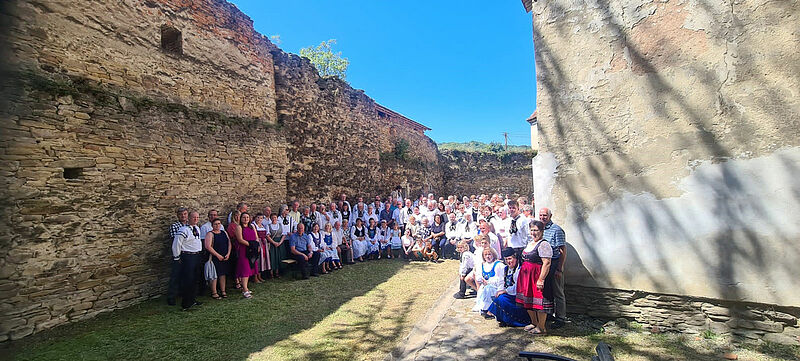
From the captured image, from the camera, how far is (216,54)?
7.95m

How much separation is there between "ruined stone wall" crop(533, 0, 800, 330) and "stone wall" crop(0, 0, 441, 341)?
6548 mm

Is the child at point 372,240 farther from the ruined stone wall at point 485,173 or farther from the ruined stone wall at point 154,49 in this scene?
the ruined stone wall at point 485,173

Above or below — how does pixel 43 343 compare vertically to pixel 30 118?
below

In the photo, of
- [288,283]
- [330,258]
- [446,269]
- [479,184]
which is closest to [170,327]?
[288,283]

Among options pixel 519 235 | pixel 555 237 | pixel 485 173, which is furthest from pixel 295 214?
pixel 485 173

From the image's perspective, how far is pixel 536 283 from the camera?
421 cm

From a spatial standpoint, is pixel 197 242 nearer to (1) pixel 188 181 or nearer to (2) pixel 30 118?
(1) pixel 188 181

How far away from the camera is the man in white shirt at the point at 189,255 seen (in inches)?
225

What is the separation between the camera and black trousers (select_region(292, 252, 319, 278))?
782 centimetres

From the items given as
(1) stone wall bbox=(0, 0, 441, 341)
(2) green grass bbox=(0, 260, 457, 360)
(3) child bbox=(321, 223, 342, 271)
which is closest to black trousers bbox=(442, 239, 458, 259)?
(2) green grass bbox=(0, 260, 457, 360)

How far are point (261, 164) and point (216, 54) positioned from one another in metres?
2.69

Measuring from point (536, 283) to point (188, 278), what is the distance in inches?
210

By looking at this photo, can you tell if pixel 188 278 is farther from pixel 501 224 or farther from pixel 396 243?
pixel 501 224

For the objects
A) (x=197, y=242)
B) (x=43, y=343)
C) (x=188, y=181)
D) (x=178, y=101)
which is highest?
(x=178, y=101)
